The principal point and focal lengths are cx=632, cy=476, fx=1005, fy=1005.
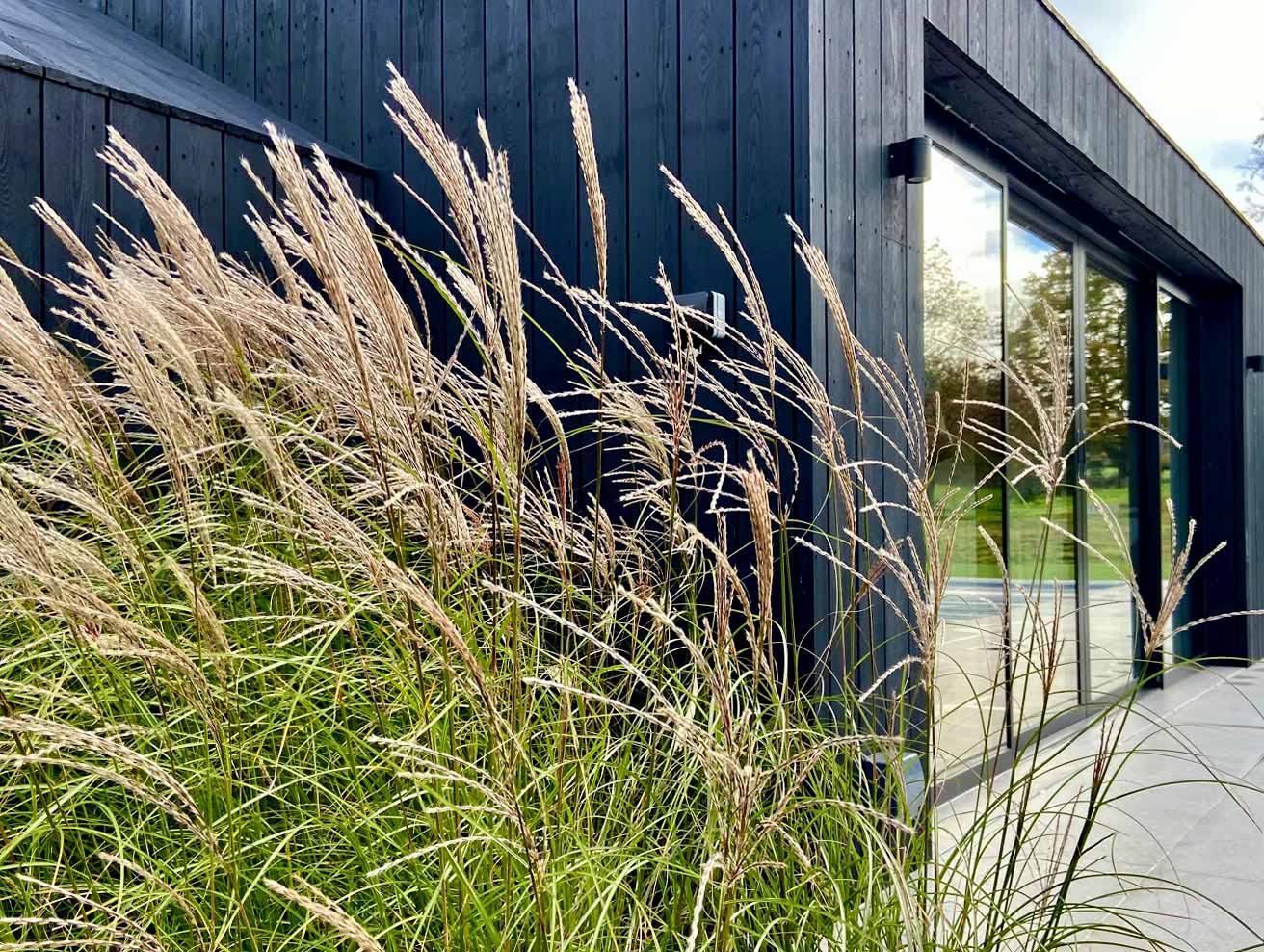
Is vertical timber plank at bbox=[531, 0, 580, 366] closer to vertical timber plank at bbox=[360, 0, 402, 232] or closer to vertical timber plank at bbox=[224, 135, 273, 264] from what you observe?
vertical timber plank at bbox=[360, 0, 402, 232]

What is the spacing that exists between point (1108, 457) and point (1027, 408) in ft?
5.56

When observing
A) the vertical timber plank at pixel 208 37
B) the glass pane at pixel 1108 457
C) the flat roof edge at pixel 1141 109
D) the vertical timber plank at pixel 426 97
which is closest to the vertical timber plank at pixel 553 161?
the vertical timber plank at pixel 426 97

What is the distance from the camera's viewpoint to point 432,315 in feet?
10.7

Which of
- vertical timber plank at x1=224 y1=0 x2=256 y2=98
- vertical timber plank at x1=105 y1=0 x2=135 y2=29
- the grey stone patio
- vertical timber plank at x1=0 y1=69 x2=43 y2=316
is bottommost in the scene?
the grey stone patio

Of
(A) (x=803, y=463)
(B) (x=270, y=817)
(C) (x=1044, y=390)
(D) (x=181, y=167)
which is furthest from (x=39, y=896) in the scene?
(C) (x=1044, y=390)

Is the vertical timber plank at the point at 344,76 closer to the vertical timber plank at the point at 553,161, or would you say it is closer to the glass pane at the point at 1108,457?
the vertical timber plank at the point at 553,161

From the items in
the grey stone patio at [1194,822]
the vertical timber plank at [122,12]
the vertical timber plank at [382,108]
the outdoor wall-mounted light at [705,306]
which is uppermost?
the vertical timber plank at [122,12]

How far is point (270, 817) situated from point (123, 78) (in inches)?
94.8

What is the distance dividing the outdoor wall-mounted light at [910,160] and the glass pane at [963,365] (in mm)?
615

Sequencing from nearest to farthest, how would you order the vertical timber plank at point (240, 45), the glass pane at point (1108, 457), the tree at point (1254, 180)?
the vertical timber plank at point (240, 45), the glass pane at point (1108, 457), the tree at point (1254, 180)

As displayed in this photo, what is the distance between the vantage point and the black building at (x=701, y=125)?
262cm

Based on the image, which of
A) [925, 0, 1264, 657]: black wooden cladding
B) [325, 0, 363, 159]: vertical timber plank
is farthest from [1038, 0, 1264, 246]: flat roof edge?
[325, 0, 363, 159]: vertical timber plank

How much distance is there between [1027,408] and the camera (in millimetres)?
4277

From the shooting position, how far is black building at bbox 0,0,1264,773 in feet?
8.59
